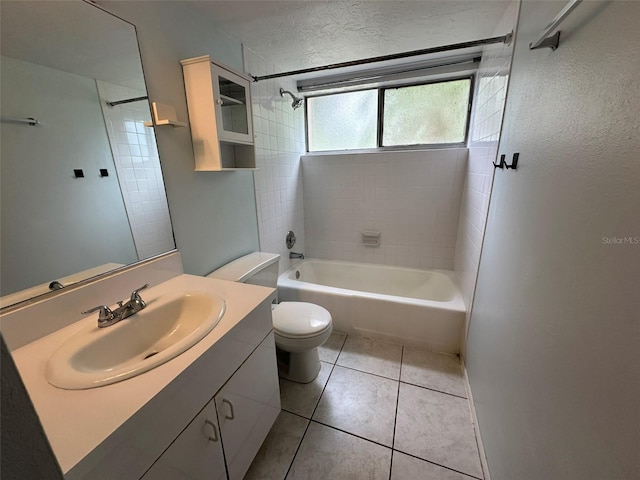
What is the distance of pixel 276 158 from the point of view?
6.98 feet

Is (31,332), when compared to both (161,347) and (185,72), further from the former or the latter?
(185,72)

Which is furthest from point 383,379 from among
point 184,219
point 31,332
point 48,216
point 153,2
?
point 153,2

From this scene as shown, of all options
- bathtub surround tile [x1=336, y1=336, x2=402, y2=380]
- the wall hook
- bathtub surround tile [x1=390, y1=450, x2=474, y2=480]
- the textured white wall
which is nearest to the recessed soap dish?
bathtub surround tile [x1=336, y1=336, x2=402, y2=380]

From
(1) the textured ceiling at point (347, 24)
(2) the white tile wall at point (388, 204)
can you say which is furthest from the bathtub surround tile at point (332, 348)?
(1) the textured ceiling at point (347, 24)

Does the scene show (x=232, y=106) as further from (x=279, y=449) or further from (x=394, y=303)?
(x=279, y=449)

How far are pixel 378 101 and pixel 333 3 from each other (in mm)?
1200

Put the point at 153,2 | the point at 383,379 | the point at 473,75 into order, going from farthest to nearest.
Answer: the point at 473,75 < the point at 383,379 < the point at 153,2

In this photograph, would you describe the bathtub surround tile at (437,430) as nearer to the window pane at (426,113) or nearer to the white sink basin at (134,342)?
the white sink basin at (134,342)

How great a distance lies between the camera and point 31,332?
80cm

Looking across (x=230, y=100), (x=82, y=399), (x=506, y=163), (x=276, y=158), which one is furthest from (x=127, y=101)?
(x=506, y=163)

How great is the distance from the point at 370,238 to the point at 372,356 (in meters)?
1.14

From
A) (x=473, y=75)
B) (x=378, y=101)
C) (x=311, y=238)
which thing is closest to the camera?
(x=473, y=75)

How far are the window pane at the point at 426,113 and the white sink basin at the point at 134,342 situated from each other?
86.6 inches

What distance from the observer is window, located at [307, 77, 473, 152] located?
2193mm
